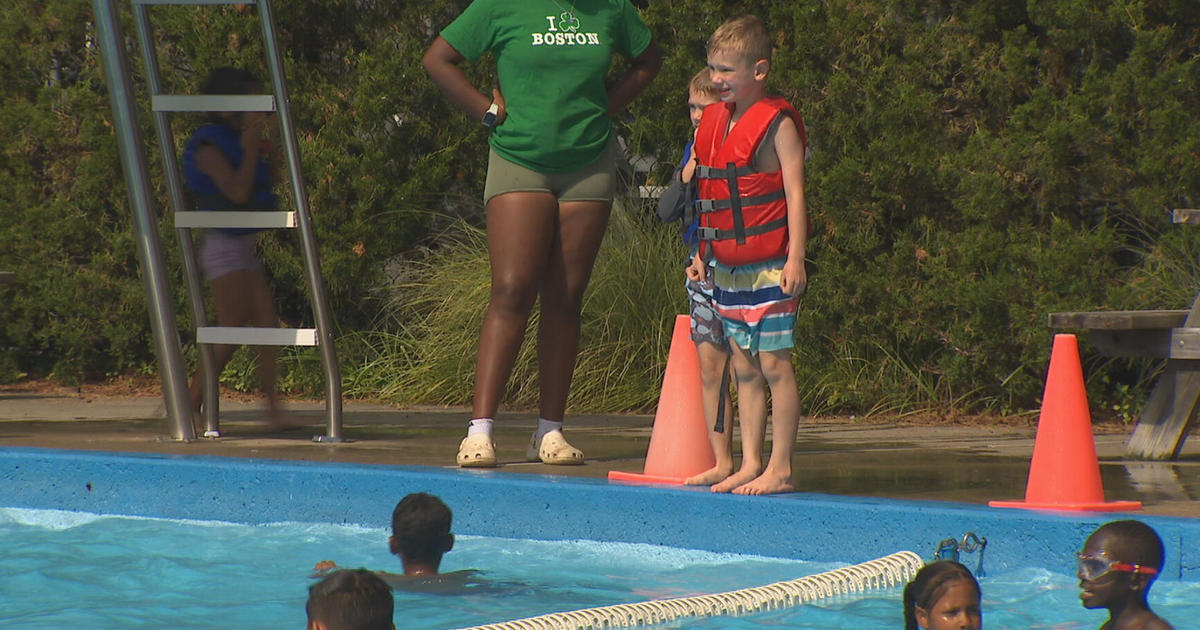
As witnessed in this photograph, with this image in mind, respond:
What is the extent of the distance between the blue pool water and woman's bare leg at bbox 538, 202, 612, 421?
92cm

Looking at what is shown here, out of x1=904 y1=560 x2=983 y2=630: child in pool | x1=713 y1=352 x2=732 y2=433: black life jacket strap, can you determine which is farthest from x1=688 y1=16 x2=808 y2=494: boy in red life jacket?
x1=904 y1=560 x2=983 y2=630: child in pool

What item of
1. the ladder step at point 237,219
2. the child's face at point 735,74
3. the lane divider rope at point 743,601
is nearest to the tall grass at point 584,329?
the ladder step at point 237,219

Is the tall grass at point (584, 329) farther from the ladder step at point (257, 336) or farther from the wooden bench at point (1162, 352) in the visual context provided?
the wooden bench at point (1162, 352)

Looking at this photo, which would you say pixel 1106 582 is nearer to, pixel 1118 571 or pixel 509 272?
pixel 1118 571

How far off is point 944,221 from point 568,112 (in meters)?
3.63

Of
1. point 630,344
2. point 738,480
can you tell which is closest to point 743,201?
point 738,480

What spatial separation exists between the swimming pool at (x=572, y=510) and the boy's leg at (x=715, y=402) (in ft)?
0.83

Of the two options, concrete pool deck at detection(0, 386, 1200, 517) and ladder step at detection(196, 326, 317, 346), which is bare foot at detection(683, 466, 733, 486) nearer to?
concrete pool deck at detection(0, 386, 1200, 517)

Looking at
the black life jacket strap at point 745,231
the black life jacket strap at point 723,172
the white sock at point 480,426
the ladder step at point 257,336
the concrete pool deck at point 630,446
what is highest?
the black life jacket strap at point 723,172

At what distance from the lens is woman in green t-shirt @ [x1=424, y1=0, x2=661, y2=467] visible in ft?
20.3

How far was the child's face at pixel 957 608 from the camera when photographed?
3.39 metres

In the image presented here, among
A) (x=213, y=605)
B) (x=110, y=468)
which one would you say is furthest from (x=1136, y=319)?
(x=110, y=468)

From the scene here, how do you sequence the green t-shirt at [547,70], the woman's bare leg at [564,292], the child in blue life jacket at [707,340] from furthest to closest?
the woman's bare leg at [564,292]
the green t-shirt at [547,70]
the child in blue life jacket at [707,340]

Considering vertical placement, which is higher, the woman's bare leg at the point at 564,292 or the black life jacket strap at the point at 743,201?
the black life jacket strap at the point at 743,201
